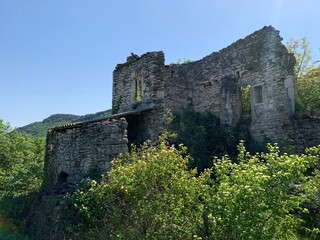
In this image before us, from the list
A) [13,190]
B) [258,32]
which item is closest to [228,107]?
[258,32]

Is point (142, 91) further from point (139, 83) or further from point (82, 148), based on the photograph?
point (82, 148)

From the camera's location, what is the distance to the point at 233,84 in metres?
14.4

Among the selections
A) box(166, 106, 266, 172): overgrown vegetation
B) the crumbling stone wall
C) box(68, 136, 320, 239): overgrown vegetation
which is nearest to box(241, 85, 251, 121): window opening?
box(166, 106, 266, 172): overgrown vegetation

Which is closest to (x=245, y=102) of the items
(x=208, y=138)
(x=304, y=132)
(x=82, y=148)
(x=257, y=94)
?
(x=257, y=94)

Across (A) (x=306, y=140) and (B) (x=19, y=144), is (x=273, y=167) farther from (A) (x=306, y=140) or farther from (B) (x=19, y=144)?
(B) (x=19, y=144)

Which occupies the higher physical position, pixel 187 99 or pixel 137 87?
pixel 187 99

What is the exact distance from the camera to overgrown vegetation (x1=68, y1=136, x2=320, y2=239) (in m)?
3.50

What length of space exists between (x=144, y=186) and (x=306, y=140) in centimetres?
906

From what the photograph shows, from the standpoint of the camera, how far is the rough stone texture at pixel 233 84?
11.4m

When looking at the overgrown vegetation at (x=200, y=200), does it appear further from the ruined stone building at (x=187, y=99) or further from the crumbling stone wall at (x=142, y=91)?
the crumbling stone wall at (x=142, y=91)

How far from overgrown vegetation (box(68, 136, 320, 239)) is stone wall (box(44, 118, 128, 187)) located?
1807 millimetres

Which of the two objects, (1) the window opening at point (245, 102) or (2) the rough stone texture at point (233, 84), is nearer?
(2) the rough stone texture at point (233, 84)

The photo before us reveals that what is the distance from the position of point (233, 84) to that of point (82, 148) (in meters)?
8.81

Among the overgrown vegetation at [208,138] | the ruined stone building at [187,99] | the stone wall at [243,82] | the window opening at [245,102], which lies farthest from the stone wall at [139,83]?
the window opening at [245,102]
